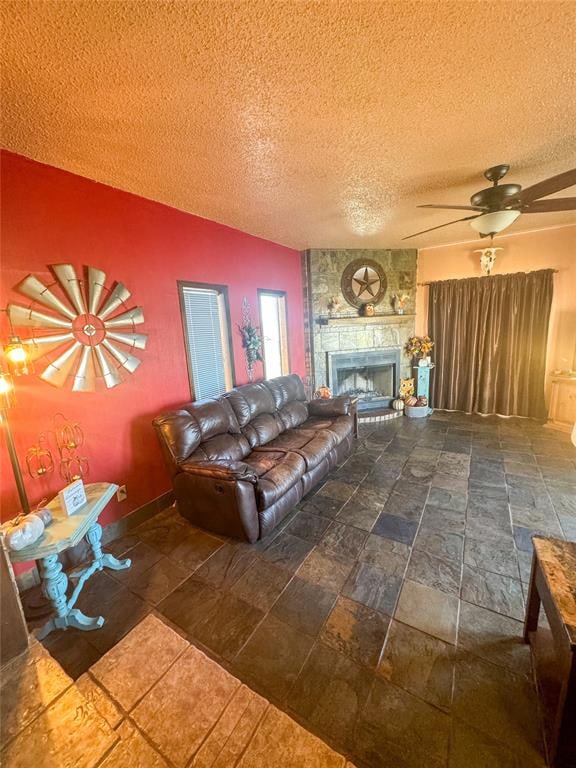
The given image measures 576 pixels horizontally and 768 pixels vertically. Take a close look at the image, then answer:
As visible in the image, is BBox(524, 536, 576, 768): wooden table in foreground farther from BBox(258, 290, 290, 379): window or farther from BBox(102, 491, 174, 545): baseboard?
BBox(258, 290, 290, 379): window

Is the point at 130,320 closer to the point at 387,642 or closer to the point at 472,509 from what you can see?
the point at 387,642

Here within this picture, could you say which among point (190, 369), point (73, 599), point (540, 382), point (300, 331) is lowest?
point (73, 599)

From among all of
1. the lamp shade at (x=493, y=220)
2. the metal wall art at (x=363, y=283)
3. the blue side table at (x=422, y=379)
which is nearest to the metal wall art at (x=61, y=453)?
the lamp shade at (x=493, y=220)

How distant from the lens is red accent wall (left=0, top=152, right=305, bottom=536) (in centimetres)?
187

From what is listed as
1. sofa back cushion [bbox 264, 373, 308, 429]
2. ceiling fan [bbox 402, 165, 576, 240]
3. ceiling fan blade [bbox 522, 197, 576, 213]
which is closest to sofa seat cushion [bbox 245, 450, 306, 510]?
sofa back cushion [bbox 264, 373, 308, 429]

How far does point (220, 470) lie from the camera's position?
87.4 inches

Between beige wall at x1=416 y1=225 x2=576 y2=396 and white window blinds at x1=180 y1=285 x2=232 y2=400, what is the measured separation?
3.99m

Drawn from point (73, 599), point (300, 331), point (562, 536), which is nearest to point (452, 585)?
point (562, 536)

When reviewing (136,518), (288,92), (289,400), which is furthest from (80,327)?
(289,400)

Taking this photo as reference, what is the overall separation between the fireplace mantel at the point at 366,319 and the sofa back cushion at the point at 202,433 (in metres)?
2.53

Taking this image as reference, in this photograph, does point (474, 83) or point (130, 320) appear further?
point (130, 320)

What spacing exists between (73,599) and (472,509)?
118 inches

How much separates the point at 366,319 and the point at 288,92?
12.5ft

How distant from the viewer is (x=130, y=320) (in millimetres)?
2459
